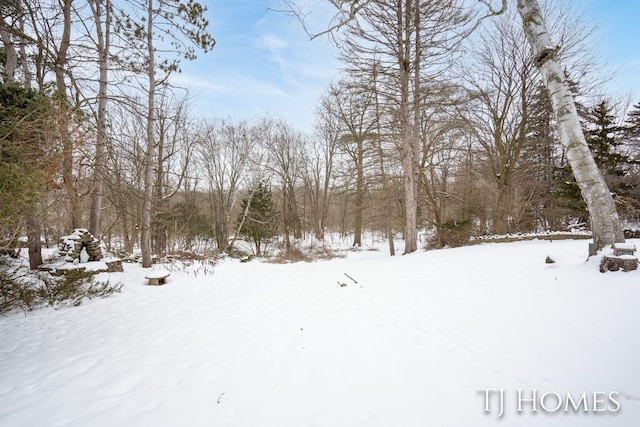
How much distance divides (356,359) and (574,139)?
14.5ft

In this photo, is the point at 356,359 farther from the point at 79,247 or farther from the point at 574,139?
the point at 79,247

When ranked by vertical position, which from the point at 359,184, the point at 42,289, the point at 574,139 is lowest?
the point at 42,289

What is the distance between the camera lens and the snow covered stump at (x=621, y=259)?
326 cm

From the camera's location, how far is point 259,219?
18781 mm

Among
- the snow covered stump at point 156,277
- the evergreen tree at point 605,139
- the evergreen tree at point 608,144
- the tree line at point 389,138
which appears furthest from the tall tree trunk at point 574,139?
the evergreen tree at point 605,139

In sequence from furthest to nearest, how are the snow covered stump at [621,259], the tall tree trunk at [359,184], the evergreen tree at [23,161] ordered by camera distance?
1. the tall tree trunk at [359,184]
2. the snow covered stump at [621,259]
3. the evergreen tree at [23,161]

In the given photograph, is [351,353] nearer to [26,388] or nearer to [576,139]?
[26,388]

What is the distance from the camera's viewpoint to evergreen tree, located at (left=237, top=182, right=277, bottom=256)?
18438 mm

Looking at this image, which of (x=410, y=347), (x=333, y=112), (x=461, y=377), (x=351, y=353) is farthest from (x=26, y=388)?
(x=333, y=112)

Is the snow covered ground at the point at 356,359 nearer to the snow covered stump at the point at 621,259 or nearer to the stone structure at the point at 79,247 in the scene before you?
the snow covered stump at the point at 621,259

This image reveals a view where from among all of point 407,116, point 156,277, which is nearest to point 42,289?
point 156,277

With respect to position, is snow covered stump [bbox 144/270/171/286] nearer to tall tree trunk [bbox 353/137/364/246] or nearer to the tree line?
the tree line

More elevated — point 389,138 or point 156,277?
point 389,138

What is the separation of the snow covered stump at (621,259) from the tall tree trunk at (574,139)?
1.14ft
